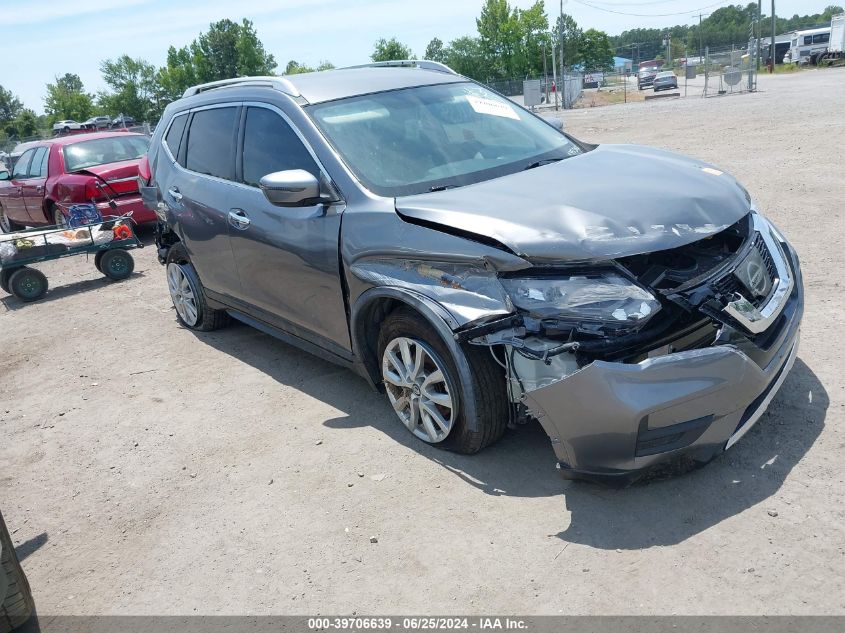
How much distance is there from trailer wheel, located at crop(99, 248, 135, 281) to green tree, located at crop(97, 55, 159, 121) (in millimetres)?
90690

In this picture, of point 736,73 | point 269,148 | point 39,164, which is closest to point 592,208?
point 269,148

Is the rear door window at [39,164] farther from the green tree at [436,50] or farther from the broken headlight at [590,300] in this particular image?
the green tree at [436,50]

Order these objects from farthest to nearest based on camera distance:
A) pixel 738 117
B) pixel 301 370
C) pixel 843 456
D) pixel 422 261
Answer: pixel 738 117 → pixel 301 370 → pixel 422 261 → pixel 843 456

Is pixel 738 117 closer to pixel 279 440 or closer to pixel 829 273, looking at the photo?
pixel 829 273

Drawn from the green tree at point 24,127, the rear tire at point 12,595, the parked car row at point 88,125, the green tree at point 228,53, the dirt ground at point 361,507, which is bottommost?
the dirt ground at point 361,507

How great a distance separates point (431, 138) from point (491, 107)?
715 millimetres

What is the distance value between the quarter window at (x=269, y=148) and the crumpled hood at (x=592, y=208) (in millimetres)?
913

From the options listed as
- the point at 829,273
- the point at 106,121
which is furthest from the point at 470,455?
the point at 106,121

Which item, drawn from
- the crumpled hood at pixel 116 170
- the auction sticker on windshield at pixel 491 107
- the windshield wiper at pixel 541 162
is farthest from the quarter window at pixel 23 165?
the windshield wiper at pixel 541 162

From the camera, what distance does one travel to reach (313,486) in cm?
400

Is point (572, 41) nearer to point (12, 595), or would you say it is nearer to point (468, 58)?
point (468, 58)

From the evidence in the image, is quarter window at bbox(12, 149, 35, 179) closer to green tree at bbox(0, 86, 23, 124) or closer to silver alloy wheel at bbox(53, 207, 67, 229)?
silver alloy wheel at bbox(53, 207, 67, 229)

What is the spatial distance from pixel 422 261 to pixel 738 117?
1723cm

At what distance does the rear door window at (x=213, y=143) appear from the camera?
5.41 meters
